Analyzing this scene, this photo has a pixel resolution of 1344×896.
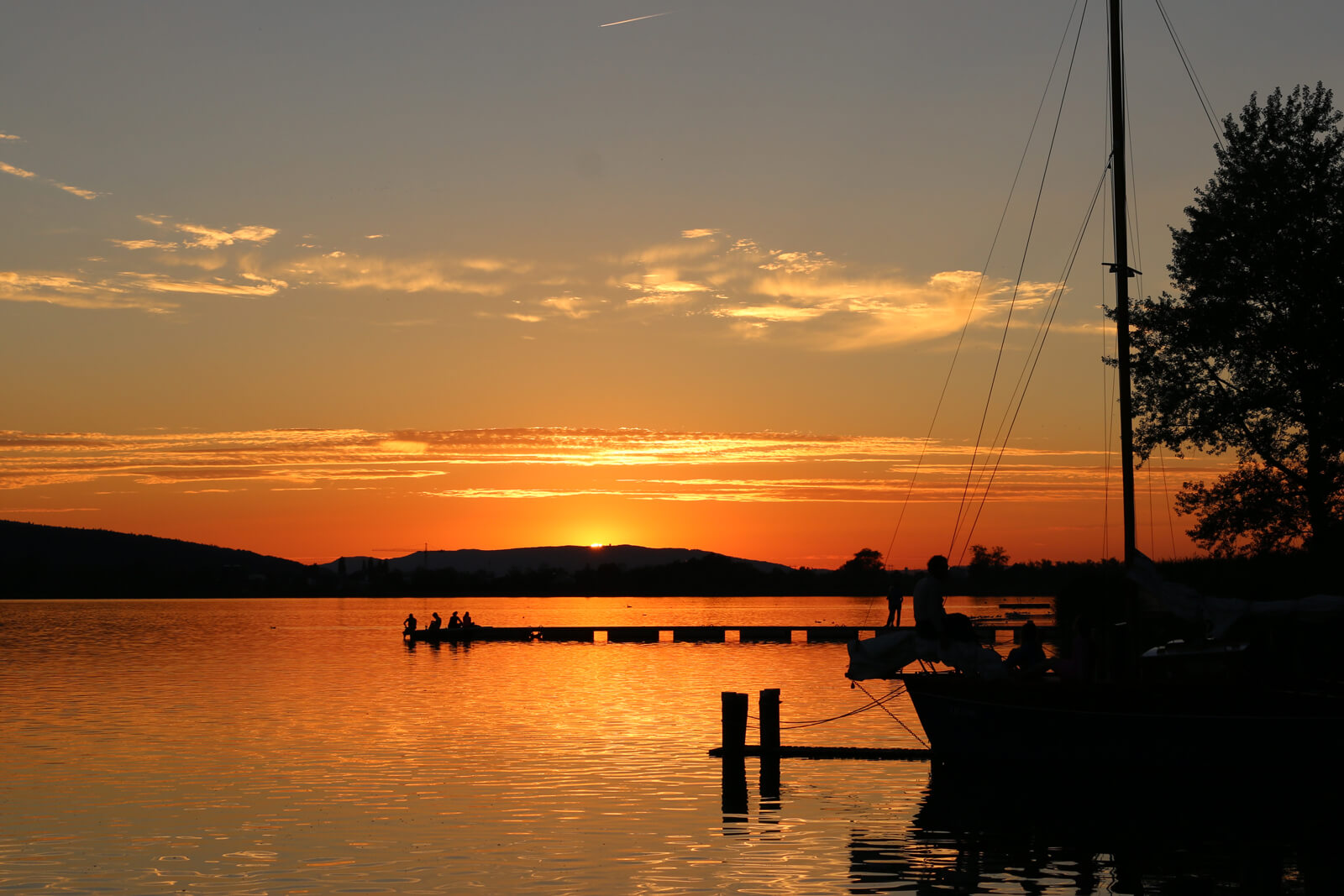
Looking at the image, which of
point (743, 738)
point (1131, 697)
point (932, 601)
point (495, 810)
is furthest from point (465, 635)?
point (1131, 697)

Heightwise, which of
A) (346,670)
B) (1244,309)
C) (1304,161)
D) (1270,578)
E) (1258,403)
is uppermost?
(1304,161)

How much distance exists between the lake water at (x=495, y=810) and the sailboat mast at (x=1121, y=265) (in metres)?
6.09

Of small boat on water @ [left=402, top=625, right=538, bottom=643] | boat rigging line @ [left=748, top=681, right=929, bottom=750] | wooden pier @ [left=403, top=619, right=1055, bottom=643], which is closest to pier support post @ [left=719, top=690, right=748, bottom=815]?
boat rigging line @ [left=748, top=681, right=929, bottom=750]

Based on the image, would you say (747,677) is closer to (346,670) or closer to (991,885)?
(346,670)

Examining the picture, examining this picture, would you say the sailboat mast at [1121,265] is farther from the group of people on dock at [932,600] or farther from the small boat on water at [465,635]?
the small boat on water at [465,635]

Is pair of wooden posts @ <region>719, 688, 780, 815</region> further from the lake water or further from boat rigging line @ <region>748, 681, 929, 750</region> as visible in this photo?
boat rigging line @ <region>748, 681, 929, 750</region>

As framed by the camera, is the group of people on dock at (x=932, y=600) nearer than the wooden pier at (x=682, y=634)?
Yes

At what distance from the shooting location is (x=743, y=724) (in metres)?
27.1

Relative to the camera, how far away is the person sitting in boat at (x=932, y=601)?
23250 millimetres

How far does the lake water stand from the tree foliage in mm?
13362

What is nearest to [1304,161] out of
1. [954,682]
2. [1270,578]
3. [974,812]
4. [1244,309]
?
[1244,309]

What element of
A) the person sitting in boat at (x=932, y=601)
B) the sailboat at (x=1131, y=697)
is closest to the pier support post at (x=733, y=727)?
the sailboat at (x=1131, y=697)

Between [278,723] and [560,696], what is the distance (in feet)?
40.4

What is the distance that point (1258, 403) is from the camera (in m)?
40.0
